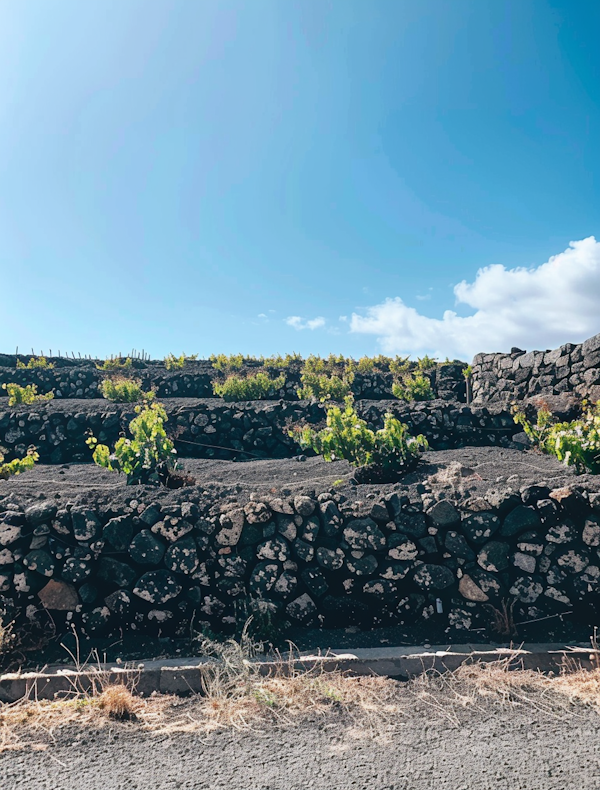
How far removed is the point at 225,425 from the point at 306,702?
7969 mm

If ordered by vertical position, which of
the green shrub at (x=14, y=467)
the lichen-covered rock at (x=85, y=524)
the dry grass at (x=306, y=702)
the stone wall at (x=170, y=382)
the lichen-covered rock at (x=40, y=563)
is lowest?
the dry grass at (x=306, y=702)

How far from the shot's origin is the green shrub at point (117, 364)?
57.9 feet

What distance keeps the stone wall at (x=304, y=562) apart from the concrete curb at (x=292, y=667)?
1.55 ft

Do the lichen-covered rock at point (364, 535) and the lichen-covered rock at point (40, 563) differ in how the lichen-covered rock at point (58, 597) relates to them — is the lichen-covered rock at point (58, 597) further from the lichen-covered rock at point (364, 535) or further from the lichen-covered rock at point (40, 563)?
the lichen-covered rock at point (364, 535)

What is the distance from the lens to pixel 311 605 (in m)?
4.35

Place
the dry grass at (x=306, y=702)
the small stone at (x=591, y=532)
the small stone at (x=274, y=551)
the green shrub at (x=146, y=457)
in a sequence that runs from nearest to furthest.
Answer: the dry grass at (x=306, y=702) < the small stone at (x=591, y=532) < the small stone at (x=274, y=551) < the green shrub at (x=146, y=457)

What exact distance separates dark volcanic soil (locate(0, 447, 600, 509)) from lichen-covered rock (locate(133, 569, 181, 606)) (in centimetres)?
69

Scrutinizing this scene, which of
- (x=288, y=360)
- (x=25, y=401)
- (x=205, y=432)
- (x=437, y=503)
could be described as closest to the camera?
(x=437, y=503)

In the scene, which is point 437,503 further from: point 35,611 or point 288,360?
point 288,360

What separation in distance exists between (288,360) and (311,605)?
53.6 ft

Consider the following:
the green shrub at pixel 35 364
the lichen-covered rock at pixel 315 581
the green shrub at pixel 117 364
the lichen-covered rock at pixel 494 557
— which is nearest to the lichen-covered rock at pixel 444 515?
the lichen-covered rock at pixel 494 557

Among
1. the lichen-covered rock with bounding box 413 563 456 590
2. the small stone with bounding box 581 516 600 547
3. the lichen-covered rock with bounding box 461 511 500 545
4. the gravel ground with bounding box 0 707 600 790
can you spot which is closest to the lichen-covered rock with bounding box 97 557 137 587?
the gravel ground with bounding box 0 707 600 790

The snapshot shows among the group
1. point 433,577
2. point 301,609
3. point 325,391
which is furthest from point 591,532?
point 325,391

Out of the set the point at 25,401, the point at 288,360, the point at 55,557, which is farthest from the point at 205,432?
the point at 288,360
